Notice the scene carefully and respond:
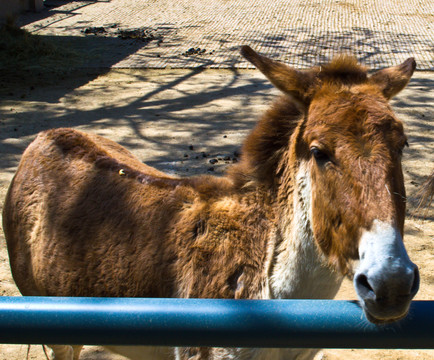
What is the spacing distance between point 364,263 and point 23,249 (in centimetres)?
225

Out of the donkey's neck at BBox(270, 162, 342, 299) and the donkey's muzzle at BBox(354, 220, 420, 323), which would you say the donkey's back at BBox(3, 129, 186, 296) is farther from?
the donkey's muzzle at BBox(354, 220, 420, 323)

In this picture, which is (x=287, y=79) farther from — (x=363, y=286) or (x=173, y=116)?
(x=173, y=116)

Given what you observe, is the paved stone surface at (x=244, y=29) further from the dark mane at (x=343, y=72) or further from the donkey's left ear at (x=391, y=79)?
the dark mane at (x=343, y=72)

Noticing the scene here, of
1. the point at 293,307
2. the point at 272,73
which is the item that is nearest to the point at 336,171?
the point at 272,73

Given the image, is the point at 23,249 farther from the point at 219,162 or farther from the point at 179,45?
the point at 179,45

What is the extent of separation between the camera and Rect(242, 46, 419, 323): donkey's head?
1.68 meters

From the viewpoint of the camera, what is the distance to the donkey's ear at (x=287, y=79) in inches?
90.9

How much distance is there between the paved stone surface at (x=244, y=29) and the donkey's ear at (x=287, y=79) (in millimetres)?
7990

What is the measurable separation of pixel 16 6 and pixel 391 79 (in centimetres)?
1538

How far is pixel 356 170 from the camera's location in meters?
1.95

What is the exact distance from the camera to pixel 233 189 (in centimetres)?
262

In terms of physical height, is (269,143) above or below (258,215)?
above

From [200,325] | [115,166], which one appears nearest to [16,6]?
[115,166]

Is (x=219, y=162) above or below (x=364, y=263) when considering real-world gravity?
below
